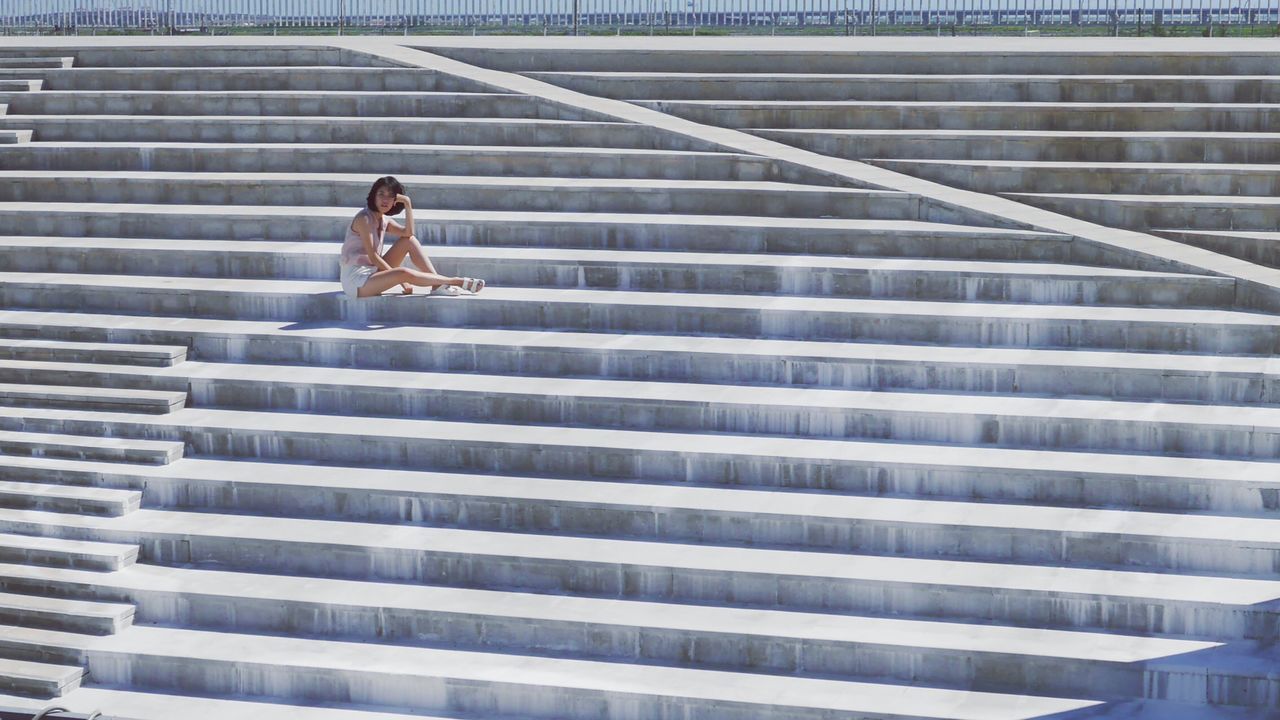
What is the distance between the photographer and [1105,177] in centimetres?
1088

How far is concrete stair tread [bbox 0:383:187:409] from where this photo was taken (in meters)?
9.44

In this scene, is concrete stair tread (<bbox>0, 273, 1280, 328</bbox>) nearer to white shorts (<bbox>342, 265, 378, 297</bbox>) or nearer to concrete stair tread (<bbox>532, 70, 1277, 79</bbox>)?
white shorts (<bbox>342, 265, 378, 297</bbox>)

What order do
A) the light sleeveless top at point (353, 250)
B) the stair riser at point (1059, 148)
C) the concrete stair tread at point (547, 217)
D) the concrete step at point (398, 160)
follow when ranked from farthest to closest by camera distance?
the concrete step at point (398, 160) < the stair riser at point (1059, 148) < the concrete stair tread at point (547, 217) < the light sleeveless top at point (353, 250)

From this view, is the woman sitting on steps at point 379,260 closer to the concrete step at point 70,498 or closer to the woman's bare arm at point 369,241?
the woman's bare arm at point 369,241

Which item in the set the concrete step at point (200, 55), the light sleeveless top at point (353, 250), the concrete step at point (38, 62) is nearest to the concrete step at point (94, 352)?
the light sleeveless top at point (353, 250)

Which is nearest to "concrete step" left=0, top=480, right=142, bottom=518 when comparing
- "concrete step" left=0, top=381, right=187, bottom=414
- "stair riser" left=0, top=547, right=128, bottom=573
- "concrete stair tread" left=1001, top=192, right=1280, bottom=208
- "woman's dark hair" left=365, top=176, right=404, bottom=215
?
"stair riser" left=0, top=547, right=128, bottom=573

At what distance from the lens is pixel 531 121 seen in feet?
39.1

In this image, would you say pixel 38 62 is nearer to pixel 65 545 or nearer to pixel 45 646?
pixel 65 545

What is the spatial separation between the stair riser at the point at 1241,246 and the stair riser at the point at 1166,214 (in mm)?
165

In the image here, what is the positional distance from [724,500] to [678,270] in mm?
2262

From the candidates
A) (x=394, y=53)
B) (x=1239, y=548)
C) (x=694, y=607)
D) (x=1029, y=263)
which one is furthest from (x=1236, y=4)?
(x=694, y=607)

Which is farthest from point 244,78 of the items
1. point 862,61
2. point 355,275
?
point 862,61

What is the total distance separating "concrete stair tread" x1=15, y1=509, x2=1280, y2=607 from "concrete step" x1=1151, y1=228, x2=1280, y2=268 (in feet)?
10.6

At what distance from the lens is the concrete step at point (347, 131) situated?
463 inches
